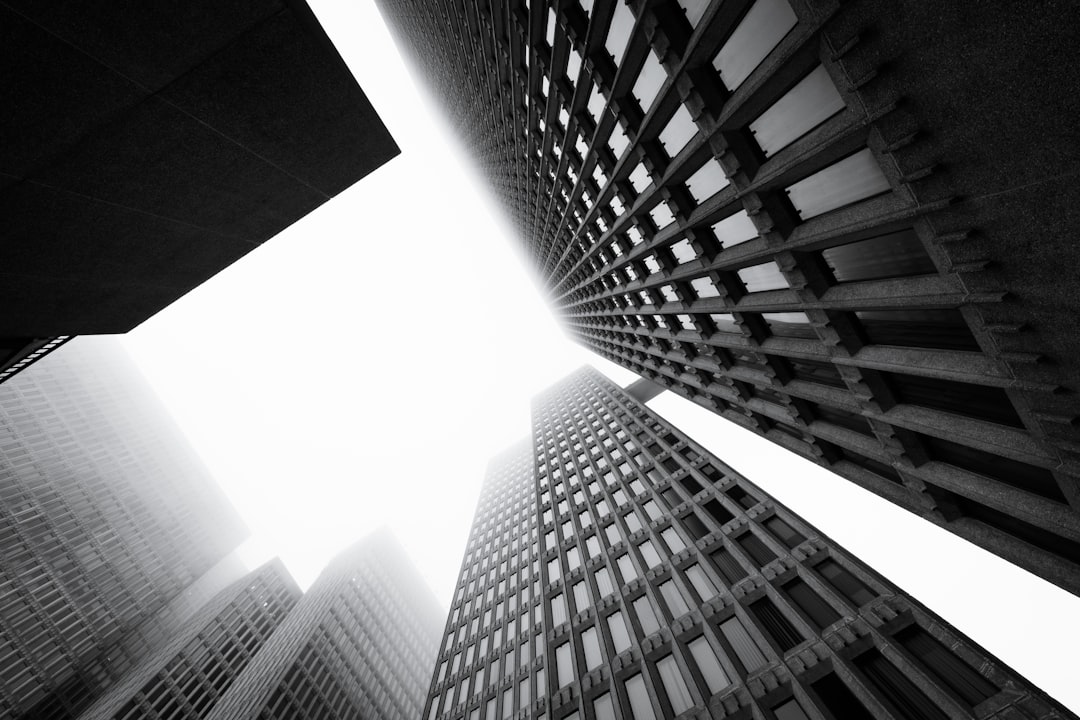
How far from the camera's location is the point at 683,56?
31.8 ft

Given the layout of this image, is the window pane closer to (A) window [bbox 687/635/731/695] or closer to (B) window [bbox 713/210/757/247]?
(A) window [bbox 687/635/731/695]

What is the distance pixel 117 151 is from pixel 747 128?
441 inches

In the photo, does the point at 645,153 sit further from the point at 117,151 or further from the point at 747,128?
the point at 117,151

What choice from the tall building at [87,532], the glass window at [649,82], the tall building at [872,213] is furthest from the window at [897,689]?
the tall building at [87,532]

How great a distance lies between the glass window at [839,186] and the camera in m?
7.55

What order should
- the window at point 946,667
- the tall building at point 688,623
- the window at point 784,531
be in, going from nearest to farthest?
the window at point 946,667 → the tall building at point 688,623 → the window at point 784,531

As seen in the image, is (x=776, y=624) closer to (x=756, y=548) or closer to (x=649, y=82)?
(x=756, y=548)

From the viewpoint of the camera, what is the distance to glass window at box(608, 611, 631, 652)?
2350cm

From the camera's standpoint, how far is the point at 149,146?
20.9 feet

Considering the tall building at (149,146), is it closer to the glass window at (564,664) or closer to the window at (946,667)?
the window at (946,667)

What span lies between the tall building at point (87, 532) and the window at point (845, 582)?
13070 cm

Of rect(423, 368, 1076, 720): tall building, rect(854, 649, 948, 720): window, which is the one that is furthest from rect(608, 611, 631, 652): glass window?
rect(854, 649, 948, 720): window

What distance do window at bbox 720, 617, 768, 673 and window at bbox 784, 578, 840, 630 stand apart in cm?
247

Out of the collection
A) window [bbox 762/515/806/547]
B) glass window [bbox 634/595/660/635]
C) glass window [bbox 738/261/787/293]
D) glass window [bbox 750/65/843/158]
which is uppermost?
glass window [bbox 750/65/843/158]
